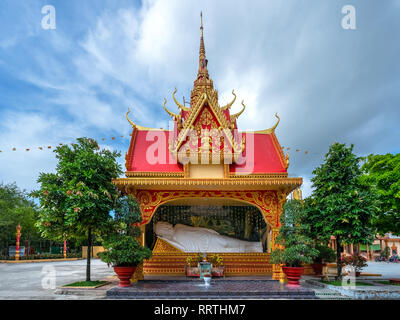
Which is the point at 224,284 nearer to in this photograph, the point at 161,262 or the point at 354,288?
the point at 161,262

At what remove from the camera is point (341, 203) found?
29.6 feet

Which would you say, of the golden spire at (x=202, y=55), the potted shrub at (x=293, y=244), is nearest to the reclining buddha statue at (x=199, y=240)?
the potted shrub at (x=293, y=244)

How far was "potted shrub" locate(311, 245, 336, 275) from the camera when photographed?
12.3m

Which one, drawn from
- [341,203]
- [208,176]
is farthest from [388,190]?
[208,176]

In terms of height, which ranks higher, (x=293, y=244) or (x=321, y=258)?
(x=293, y=244)

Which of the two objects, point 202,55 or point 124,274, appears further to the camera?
point 202,55

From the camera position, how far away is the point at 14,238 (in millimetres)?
27859

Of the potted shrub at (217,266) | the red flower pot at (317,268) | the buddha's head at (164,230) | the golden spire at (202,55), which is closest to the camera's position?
the potted shrub at (217,266)

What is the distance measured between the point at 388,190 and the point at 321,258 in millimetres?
3903

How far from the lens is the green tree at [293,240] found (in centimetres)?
875

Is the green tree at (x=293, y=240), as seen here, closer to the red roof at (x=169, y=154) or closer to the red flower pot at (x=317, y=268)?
the red roof at (x=169, y=154)

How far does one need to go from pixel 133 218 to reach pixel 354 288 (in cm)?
680

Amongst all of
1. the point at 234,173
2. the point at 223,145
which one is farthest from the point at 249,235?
the point at 223,145

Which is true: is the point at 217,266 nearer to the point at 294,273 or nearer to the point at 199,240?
the point at 199,240
